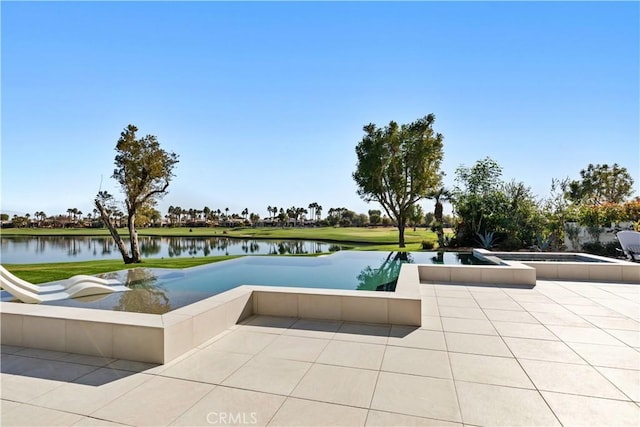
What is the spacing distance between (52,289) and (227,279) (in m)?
3.22

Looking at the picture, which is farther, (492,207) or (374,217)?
(374,217)

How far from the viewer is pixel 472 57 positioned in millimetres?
10617

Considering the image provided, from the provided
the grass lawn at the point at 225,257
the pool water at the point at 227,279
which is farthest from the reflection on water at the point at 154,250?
the pool water at the point at 227,279

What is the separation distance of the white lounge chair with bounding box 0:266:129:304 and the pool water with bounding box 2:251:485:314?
219 mm

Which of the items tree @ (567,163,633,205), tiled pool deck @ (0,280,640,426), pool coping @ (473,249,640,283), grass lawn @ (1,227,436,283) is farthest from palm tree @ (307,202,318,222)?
tiled pool deck @ (0,280,640,426)

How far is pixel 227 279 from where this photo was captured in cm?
766

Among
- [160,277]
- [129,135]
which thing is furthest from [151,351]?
[129,135]

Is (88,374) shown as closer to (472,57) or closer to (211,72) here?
(211,72)

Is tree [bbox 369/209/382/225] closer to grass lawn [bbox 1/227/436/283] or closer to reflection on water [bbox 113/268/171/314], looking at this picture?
grass lawn [bbox 1/227/436/283]

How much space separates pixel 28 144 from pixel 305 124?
1115cm

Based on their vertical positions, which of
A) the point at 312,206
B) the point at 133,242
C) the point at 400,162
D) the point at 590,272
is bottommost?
the point at 590,272

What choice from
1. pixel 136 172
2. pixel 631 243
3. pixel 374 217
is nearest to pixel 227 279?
pixel 136 172

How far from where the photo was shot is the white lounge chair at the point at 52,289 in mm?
4594

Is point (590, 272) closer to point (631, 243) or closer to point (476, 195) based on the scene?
point (631, 243)
